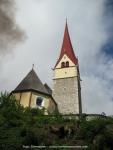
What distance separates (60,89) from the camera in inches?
2076

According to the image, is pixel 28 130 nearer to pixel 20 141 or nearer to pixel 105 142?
pixel 20 141

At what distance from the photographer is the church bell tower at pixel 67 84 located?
165 feet

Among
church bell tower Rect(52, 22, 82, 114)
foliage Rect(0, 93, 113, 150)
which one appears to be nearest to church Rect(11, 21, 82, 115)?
church bell tower Rect(52, 22, 82, 114)

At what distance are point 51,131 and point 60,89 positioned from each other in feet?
88.6

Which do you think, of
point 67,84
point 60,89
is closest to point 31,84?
point 60,89

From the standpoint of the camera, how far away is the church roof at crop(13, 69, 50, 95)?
4031 cm

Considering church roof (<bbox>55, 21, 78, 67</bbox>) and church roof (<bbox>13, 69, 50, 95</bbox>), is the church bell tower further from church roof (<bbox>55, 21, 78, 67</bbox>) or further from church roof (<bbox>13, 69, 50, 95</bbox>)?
church roof (<bbox>13, 69, 50, 95</bbox>)

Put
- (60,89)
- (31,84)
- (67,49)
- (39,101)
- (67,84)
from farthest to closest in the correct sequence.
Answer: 1. (67,49)
2. (67,84)
3. (60,89)
4. (31,84)
5. (39,101)

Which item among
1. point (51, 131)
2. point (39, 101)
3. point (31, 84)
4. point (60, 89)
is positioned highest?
point (60, 89)

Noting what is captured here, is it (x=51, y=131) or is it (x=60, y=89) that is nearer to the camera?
(x=51, y=131)

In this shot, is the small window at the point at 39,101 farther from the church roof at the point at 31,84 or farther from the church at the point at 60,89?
the church roof at the point at 31,84

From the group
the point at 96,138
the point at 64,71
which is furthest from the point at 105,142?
the point at 64,71

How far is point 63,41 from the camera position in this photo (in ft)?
203

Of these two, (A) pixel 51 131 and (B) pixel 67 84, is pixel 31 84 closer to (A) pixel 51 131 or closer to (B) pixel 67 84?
(B) pixel 67 84
